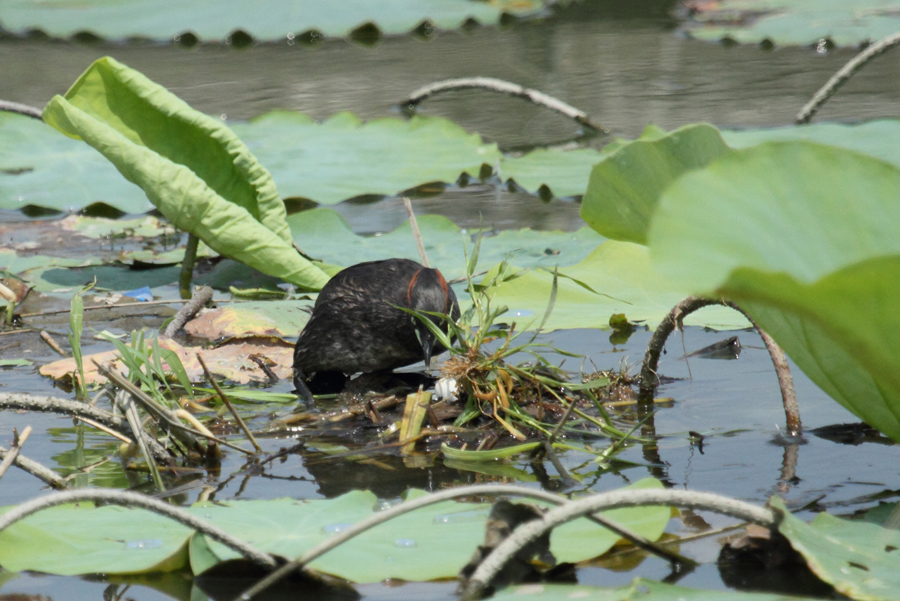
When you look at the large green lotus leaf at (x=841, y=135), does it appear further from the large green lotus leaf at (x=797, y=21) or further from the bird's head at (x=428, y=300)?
the large green lotus leaf at (x=797, y=21)

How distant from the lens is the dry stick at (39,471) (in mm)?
2205

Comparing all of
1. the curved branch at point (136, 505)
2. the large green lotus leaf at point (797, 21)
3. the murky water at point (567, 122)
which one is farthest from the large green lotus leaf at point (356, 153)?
the large green lotus leaf at point (797, 21)

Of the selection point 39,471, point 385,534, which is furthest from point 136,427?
point 385,534

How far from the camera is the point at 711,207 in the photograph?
4.82ft

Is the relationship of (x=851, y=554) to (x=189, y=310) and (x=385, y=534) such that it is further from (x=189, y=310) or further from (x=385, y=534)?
(x=189, y=310)

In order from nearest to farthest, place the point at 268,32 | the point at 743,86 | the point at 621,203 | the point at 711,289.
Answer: the point at 711,289, the point at 621,203, the point at 743,86, the point at 268,32

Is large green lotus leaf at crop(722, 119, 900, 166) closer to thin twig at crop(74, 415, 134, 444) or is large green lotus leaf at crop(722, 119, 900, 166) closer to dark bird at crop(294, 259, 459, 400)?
dark bird at crop(294, 259, 459, 400)

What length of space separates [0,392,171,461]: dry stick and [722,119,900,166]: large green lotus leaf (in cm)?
377

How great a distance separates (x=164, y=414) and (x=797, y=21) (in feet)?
31.2

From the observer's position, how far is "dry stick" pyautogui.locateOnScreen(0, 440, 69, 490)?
221 centimetres

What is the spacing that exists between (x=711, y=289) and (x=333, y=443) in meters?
1.58

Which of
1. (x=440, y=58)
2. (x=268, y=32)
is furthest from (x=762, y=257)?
(x=268, y=32)

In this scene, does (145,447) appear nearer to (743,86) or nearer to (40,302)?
(40,302)

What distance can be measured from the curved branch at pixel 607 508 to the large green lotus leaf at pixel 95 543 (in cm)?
59
